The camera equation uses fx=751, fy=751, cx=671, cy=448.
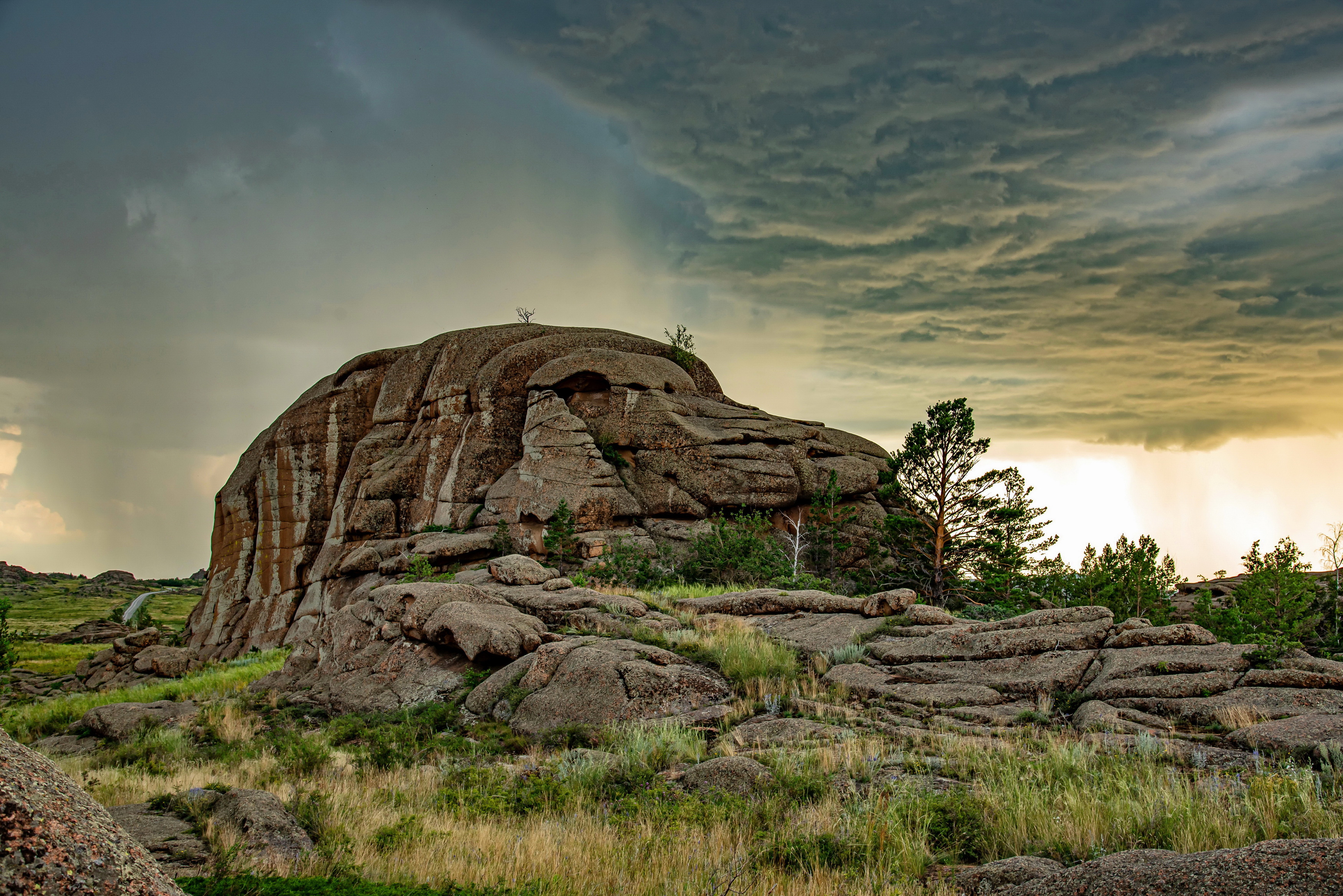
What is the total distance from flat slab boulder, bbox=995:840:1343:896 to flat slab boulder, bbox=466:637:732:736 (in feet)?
30.7

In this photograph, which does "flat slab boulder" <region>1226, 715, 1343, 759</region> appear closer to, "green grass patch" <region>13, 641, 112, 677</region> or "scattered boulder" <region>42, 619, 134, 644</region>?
"green grass patch" <region>13, 641, 112, 677</region>

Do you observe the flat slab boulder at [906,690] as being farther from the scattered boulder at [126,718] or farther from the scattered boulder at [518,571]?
the scattered boulder at [126,718]

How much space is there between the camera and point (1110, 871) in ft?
14.6

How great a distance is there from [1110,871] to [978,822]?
2710 millimetres

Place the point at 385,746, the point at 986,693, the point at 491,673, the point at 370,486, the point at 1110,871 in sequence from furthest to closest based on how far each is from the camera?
the point at 370,486
the point at 491,673
the point at 986,693
the point at 385,746
the point at 1110,871

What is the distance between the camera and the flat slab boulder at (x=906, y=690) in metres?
13.1

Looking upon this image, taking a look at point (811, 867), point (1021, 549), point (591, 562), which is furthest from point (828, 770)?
point (1021, 549)

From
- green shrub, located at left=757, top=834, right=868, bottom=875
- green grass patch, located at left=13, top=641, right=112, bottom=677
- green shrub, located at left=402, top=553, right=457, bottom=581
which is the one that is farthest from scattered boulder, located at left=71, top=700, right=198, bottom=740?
green grass patch, located at left=13, top=641, right=112, bottom=677

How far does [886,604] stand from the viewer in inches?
744

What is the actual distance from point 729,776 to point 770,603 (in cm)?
1219

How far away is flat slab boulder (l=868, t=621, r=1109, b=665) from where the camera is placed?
14703 millimetres

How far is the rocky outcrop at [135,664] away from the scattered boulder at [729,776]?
1126 inches

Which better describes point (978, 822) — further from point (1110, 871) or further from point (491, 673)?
point (491, 673)

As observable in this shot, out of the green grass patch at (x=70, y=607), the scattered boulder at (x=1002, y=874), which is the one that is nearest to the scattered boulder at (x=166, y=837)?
the scattered boulder at (x=1002, y=874)
